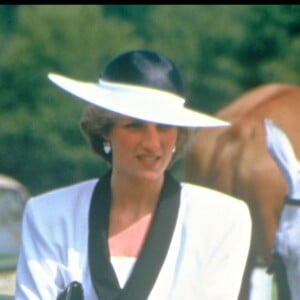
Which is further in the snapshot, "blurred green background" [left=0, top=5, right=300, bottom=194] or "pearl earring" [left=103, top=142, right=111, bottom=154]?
"blurred green background" [left=0, top=5, right=300, bottom=194]

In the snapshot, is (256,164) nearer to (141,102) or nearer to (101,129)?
(101,129)

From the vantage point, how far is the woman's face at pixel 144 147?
121 inches

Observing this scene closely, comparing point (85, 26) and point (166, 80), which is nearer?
point (166, 80)

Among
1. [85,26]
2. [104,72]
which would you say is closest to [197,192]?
[104,72]

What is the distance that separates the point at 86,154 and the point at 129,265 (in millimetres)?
15657

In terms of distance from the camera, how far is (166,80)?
313 centimetres

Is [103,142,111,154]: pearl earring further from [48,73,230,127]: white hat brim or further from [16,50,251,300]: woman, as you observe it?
[48,73,230,127]: white hat brim

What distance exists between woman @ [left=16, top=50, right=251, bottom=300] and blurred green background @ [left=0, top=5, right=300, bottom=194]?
14.7 meters

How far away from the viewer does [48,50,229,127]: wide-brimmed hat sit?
305 cm

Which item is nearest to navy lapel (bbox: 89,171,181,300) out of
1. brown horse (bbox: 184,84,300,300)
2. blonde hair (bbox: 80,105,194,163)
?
blonde hair (bbox: 80,105,194,163)

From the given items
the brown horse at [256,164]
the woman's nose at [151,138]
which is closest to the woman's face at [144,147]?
the woman's nose at [151,138]

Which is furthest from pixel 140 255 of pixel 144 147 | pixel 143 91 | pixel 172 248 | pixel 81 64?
pixel 81 64

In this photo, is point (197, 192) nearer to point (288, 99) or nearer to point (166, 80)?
point (166, 80)

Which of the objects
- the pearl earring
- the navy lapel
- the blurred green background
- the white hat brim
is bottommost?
the blurred green background
